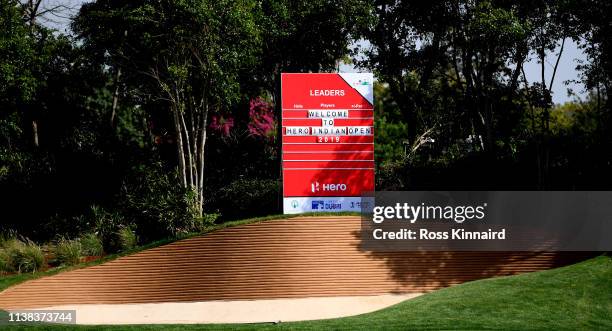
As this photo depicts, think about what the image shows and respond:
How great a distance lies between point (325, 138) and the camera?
814 inches

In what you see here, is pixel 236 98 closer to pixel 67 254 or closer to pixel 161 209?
pixel 161 209

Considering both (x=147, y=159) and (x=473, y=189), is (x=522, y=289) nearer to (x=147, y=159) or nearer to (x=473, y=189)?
(x=473, y=189)

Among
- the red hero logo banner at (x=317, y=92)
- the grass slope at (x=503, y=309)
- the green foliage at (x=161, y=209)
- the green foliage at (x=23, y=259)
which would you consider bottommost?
the grass slope at (x=503, y=309)

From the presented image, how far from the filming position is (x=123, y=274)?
64.8 ft

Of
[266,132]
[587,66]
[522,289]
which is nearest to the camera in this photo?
[522,289]

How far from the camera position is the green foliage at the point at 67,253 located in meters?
20.1

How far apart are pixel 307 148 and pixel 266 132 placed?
33.6 ft

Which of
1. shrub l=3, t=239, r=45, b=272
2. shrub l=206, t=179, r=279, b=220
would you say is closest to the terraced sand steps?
shrub l=3, t=239, r=45, b=272

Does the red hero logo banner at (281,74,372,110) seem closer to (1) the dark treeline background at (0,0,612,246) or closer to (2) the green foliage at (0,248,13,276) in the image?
(1) the dark treeline background at (0,0,612,246)

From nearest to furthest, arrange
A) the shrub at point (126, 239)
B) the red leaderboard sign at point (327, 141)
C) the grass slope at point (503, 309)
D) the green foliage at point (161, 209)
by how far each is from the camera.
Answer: the grass slope at point (503, 309) → the red leaderboard sign at point (327, 141) → the shrub at point (126, 239) → the green foliage at point (161, 209)

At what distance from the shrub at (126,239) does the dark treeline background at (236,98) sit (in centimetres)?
75

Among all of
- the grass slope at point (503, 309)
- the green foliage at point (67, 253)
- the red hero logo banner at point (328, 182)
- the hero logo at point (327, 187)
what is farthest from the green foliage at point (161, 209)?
the grass slope at point (503, 309)

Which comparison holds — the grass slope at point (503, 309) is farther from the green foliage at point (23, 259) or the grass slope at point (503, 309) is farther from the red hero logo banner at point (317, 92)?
the green foliage at point (23, 259)

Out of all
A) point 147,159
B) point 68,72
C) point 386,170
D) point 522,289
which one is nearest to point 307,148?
point 386,170
